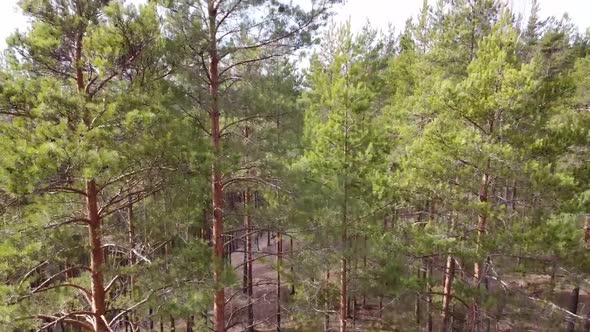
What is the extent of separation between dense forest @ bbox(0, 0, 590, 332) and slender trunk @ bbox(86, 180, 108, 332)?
35 millimetres

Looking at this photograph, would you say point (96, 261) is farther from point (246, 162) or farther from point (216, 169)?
point (246, 162)

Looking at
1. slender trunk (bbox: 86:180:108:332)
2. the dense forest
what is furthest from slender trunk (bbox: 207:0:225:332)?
slender trunk (bbox: 86:180:108:332)

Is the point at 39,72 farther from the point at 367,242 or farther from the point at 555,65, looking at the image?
the point at 555,65

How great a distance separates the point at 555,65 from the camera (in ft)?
56.7

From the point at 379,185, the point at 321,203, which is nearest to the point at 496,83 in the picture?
the point at 379,185

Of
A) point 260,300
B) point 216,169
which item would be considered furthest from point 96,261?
point 260,300

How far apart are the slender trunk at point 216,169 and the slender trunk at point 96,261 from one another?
1889mm

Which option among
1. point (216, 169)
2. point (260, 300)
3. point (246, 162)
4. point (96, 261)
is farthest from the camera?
point (260, 300)

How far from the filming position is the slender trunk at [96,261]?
255 inches

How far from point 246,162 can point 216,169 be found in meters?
0.99

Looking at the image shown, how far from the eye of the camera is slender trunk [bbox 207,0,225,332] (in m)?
6.79

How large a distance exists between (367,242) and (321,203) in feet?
6.80

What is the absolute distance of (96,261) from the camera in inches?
261

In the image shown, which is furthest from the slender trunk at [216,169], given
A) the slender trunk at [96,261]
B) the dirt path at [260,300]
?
the dirt path at [260,300]
